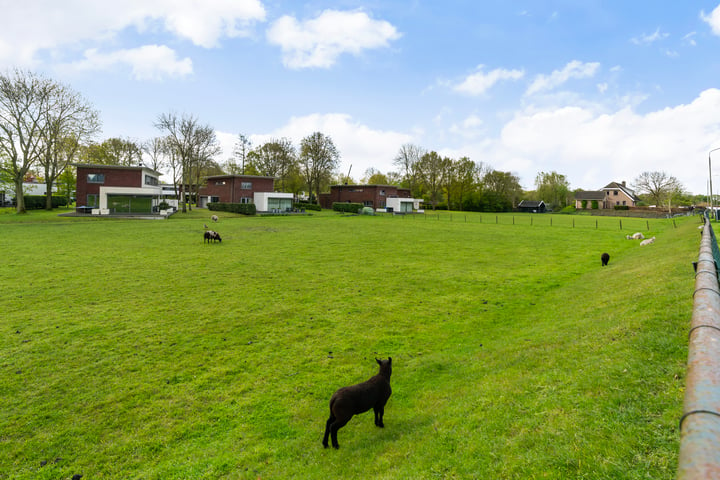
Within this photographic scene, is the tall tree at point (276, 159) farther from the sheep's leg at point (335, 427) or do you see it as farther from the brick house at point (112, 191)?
the sheep's leg at point (335, 427)

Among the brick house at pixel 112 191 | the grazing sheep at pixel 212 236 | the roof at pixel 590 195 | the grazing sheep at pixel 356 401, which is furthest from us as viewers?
the roof at pixel 590 195

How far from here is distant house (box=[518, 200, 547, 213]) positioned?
343ft

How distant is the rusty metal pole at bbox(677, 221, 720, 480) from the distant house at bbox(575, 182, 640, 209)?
412ft

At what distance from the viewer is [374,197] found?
81.8 m

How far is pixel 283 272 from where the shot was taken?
16.1 metres

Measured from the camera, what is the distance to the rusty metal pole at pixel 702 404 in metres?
1.30

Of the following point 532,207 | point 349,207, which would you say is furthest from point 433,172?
point 349,207

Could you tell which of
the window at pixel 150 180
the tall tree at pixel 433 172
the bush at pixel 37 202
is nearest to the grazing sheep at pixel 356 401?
the window at pixel 150 180

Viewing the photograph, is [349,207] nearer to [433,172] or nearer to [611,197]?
[433,172]

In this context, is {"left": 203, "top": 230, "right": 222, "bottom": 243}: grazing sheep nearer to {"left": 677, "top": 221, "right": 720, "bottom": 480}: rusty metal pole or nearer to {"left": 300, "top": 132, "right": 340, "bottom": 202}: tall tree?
{"left": 677, "top": 221, "right": 720, "bottom": 480}: rusty metal pole

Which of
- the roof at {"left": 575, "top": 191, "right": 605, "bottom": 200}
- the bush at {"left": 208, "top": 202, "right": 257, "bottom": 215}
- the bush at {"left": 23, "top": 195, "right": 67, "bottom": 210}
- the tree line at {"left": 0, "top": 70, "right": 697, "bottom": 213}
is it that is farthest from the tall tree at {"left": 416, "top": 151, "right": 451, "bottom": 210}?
the bush at {"left": 23, "top": 195, "right": 67, "bottom": 210}

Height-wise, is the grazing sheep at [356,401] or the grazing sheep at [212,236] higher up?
the grazing sheep at [212,236]

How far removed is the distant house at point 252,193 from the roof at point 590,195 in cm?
9757

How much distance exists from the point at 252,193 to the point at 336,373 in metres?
65.9
